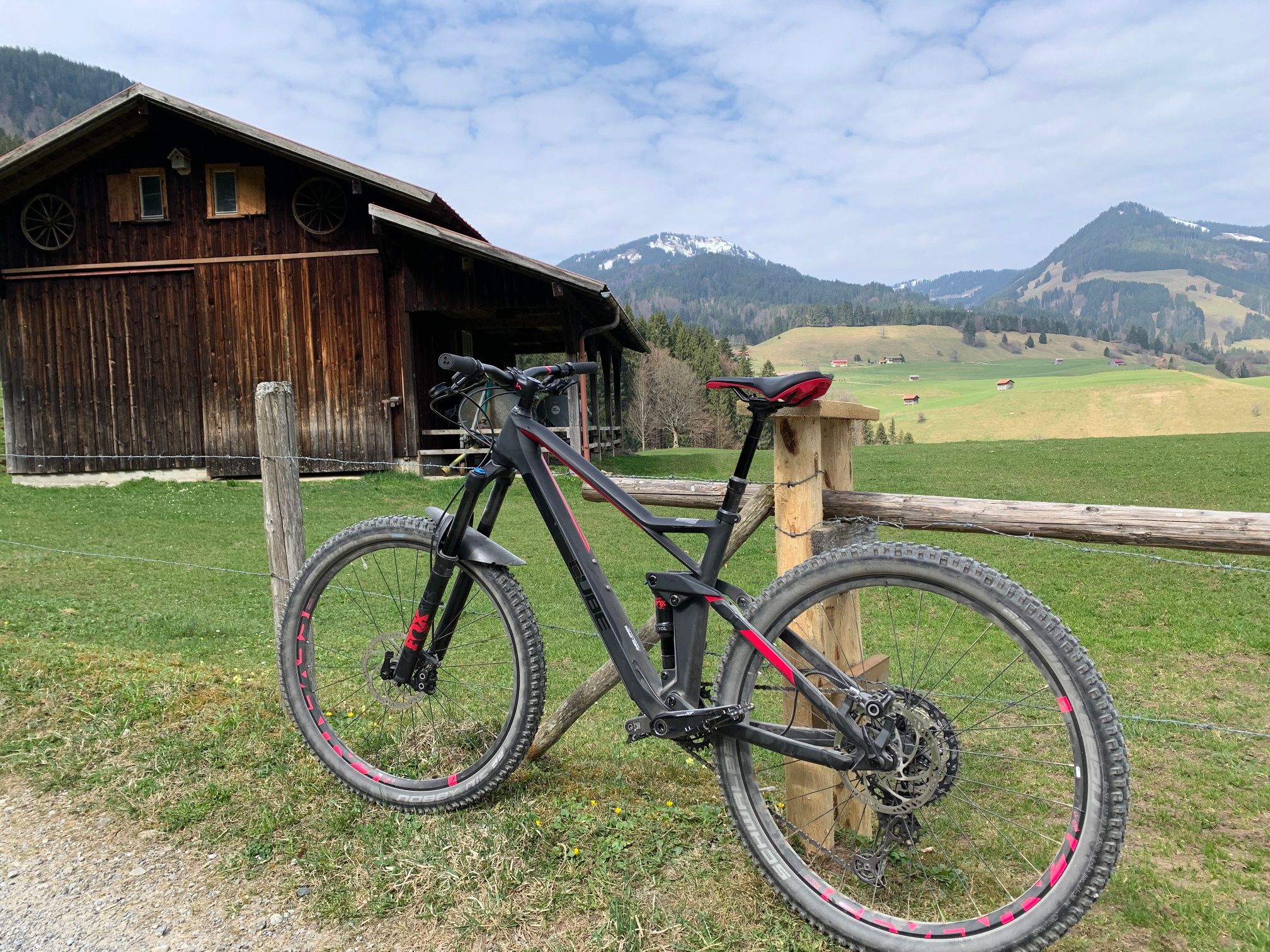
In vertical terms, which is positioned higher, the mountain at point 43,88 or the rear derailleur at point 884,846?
the mountain at point 43,88

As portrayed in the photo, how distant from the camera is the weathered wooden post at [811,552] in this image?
2.69 metres

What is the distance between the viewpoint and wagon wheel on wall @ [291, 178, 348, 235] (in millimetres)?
15031

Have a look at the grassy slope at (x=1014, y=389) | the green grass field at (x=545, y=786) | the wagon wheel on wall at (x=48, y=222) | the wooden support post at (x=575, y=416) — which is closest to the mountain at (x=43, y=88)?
the grassy slope at (x=1014, y=389)

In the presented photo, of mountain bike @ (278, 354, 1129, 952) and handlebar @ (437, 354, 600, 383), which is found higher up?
handlebar @ (437, 354, 600, 383)

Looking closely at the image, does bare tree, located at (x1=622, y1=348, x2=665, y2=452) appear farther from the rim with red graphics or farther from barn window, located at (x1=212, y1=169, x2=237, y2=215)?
the rim with red graphics

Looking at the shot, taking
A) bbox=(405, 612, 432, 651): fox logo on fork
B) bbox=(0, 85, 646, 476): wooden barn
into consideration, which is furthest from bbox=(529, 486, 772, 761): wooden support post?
bbox=(0, 85, 646, 476): wooden barn

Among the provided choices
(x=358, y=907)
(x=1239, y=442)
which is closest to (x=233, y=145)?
(x=358, y=907)

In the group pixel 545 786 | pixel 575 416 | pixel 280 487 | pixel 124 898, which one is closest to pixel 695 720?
pixel 545 786

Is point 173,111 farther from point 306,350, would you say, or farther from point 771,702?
point 771,702

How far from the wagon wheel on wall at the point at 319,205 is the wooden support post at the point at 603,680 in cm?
1412

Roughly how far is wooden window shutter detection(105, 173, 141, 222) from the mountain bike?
15.2 metres

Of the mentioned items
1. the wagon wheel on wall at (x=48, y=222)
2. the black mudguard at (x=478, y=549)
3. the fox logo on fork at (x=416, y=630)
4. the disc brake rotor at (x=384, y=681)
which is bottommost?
the disc brake rotor at (x=384, y=681)

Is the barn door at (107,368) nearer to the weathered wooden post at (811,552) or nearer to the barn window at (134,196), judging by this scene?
the barn window at (134,196)

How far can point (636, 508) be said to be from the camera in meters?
2.49
